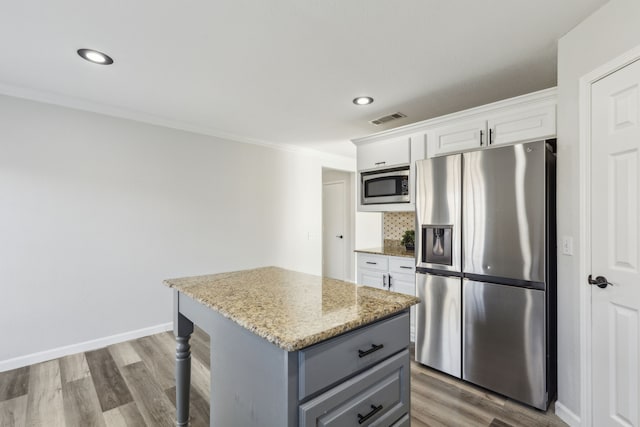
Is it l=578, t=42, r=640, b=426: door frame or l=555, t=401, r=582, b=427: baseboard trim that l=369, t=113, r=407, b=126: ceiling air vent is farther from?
l=555, t=401, r=582, b=427: baseboard trim

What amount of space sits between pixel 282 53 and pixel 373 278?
236 cm

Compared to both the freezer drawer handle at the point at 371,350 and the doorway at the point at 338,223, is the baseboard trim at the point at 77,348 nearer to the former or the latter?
the freezer drawer handle at the point at 371,350

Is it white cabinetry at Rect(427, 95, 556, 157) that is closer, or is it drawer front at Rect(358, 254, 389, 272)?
white cabinetry at Rect(427, 95, 556, 157)

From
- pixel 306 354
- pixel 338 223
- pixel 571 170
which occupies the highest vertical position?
pixel 571 170

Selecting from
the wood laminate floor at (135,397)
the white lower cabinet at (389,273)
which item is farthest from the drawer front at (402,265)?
the wood laminate floor at (135,397)

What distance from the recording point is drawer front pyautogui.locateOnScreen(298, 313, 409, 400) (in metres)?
0.90

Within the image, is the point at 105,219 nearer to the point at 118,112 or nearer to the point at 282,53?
the point at 118,112

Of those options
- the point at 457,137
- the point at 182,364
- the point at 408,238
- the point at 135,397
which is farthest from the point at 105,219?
the point at 457,137

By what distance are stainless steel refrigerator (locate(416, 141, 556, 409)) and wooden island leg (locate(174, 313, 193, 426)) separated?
71.6 inches

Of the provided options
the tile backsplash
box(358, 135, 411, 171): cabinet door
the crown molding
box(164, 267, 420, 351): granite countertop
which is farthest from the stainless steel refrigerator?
the crown molding

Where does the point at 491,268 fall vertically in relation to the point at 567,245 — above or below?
below

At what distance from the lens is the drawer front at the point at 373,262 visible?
318 cm

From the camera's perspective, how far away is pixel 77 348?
2801mm

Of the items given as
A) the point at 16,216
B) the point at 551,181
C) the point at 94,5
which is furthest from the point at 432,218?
the point at 16,216
